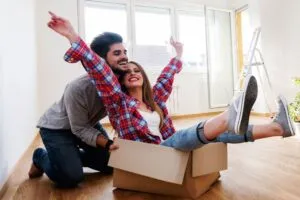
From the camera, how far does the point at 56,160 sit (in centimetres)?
129

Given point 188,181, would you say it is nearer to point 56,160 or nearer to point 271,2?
point 56,160

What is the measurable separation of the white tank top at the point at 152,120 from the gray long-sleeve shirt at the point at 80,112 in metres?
0.24

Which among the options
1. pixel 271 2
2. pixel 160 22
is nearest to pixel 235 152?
pixel 271 2

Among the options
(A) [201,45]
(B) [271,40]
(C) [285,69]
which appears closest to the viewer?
(C) [285,69]

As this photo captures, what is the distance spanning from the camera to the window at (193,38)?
4465 millimetres

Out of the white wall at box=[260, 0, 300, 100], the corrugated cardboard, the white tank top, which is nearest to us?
the corrugated cardboard

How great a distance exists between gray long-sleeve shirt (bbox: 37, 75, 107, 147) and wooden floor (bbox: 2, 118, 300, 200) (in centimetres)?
24

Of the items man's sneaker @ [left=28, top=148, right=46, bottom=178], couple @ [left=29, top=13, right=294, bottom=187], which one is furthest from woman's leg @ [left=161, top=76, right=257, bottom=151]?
man's sneaker @ [left=28, top=148, right=46, bottom=178]

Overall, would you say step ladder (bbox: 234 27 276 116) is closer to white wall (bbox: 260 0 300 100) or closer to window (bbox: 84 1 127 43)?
white wall (bbox: 260 0 300 100)

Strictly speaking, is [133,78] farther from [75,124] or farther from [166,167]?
[166,167]

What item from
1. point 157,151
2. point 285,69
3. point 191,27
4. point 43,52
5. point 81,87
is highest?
point 191,27

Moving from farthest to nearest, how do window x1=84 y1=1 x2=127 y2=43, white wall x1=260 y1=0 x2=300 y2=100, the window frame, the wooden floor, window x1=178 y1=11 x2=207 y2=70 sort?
1. window x1=178 y1=11 x2=207 y2=70
2. window x1=84 y1=1 x2=127 y2=43
3. the window frame
4. white wall x1=260 y1=0 x2=300 y2=100
5. the wooden floor

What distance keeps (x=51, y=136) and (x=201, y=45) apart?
3.73 metres

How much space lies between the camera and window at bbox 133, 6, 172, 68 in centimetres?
413
